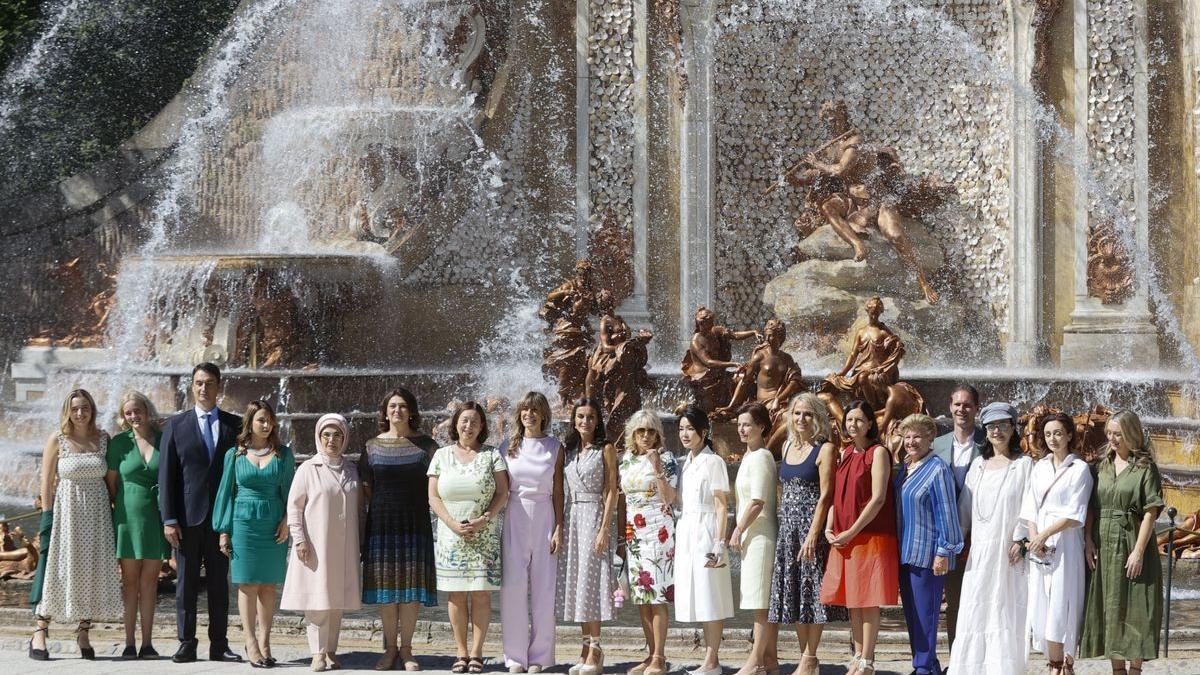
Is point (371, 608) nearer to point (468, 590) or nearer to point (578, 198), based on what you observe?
point (468, 590)

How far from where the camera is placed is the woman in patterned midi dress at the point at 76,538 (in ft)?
31.2

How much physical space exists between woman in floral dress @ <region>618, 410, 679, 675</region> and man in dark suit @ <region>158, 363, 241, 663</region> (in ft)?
7.37

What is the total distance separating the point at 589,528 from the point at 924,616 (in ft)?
5.95

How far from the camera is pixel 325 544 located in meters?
9.27

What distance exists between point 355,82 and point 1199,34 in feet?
32.2

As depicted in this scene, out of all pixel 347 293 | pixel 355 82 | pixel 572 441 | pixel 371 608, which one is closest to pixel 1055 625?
pixel 572 441

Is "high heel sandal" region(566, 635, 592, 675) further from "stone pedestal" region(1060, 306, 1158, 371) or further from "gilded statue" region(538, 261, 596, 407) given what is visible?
"stone pedestal" region(1060, 306, 1158, 371)

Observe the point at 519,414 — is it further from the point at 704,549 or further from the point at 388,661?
the point at 388,661

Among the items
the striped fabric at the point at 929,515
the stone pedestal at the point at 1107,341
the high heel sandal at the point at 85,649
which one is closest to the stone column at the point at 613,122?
the stone pedestal at the point at 1107,341

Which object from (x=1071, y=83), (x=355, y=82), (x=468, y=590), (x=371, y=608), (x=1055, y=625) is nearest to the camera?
(x=1055, y=625)

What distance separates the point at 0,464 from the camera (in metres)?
18.3

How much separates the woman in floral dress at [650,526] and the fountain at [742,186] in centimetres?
988

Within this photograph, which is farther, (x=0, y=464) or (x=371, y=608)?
(x=0, y=464)

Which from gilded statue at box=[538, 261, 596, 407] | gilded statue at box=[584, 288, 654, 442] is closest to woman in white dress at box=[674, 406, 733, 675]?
gilded statue at box=[584, 288, 654, 442]
